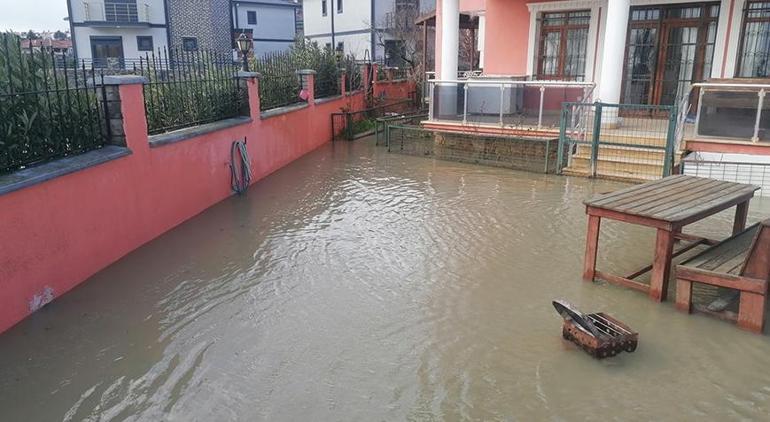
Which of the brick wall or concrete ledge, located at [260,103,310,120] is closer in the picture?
concrete ledge, located at [260,103,310,120]

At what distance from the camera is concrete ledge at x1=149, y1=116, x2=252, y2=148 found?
7177 millimetres

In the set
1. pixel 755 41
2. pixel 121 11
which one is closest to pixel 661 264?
pixel 755 41

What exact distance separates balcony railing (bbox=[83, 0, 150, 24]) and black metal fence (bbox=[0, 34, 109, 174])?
28.7 meters

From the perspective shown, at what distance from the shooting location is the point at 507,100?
11672 millimetres

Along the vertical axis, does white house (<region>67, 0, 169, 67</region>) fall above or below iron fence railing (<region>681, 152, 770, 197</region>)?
above

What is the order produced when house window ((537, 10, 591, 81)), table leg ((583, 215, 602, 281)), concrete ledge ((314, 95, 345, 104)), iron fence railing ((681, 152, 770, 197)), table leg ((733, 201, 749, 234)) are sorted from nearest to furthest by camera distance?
1. table leg ((583, 215, 602, 281))
2. table leg ((733, 201, 749, 234))
3. iron fence railing ((681, 152, 770, 197))
4. house window ((537, 10, 591, 81))
5. concrete ledge ((314, 95, 345, 104))

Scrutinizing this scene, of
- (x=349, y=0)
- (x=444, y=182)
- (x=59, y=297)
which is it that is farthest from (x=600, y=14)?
(x=349, y=0)

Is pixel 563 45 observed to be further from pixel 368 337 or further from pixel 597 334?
pixel 368 337

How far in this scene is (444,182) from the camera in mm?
10203

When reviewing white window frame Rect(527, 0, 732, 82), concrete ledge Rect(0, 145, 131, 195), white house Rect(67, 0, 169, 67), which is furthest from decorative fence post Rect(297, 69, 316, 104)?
white house Rect(67, 0, 169, 67)

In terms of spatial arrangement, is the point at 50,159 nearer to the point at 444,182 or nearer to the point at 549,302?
the point at 549,302

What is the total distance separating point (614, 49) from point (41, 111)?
944 cm

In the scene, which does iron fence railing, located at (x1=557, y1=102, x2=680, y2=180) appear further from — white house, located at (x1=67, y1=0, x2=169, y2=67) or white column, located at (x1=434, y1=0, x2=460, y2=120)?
white house, located at (x1=67, y1=0, x2=169, y2=67)

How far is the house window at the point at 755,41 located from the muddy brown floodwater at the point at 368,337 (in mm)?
5953
